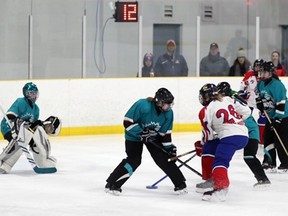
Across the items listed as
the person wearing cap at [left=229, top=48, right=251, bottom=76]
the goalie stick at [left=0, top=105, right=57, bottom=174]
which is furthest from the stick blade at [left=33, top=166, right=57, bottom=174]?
the person wearing cap at [left=229, top=48, right=251, bottom=76]

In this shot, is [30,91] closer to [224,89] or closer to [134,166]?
[134,166]

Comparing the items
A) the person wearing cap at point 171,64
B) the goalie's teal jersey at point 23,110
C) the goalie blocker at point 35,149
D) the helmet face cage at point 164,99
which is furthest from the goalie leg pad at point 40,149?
the person wearing cap at point 171,64

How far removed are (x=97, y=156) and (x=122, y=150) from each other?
54 centimetres

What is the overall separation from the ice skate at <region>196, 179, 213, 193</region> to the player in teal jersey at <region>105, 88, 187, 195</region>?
0.15 metres

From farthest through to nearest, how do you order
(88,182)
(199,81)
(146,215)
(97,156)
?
(199,81), (97,156), (88,182), (146,215)

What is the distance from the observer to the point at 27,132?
8047mm

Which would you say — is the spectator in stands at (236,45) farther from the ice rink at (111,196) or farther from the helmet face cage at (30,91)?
the helmet face cage at (30,91)

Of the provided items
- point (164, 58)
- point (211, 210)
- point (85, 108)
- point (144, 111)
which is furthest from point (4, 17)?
point (211, 210)

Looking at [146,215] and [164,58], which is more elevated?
[164,58]

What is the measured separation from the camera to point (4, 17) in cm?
1102

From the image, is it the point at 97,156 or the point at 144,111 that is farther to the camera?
the point at 97,156

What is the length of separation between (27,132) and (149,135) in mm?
1550

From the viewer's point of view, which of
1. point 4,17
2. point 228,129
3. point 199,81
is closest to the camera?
point 228,129

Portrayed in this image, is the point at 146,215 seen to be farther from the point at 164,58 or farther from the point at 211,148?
the point at 164,58
